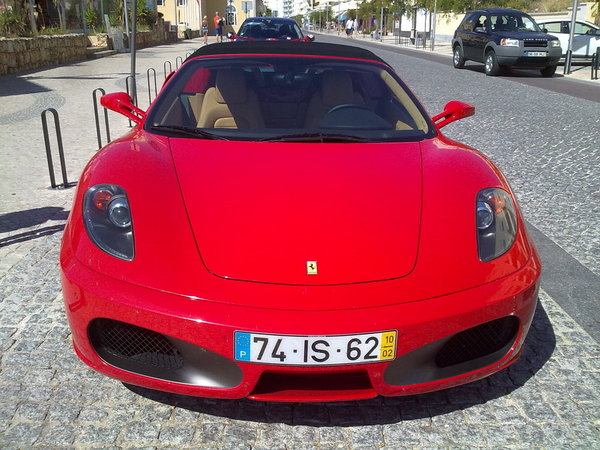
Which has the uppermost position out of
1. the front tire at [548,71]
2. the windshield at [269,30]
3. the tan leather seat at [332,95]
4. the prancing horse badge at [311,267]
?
the windshield at [269,30]

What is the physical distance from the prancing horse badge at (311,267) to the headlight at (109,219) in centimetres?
66

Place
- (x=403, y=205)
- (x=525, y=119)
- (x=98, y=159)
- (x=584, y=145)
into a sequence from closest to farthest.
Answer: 1. (x=403, y=205)
2. (x=98, y=159)
3. (x=584, y=145)
4. (x=525, y=119)

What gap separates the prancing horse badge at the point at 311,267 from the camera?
7.13 ft

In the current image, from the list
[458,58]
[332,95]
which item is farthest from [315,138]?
[458,58]

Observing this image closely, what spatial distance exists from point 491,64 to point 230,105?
15978mm

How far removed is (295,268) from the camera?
2182 millimetres

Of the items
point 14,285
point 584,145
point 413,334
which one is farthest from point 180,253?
point 584,145

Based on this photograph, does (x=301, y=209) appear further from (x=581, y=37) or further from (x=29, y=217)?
(x=581, y=37)

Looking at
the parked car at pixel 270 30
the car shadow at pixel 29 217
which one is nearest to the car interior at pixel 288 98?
the car shadow at pixel 29 217

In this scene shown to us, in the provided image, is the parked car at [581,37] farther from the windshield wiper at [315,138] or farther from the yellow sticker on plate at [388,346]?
the yellow sticker on plate at [388,346]

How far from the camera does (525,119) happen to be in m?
10.2

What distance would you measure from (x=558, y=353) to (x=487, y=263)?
0.91 meters

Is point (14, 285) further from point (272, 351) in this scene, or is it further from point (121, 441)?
point (272, 351)

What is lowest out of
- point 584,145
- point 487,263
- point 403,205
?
point 584,145
